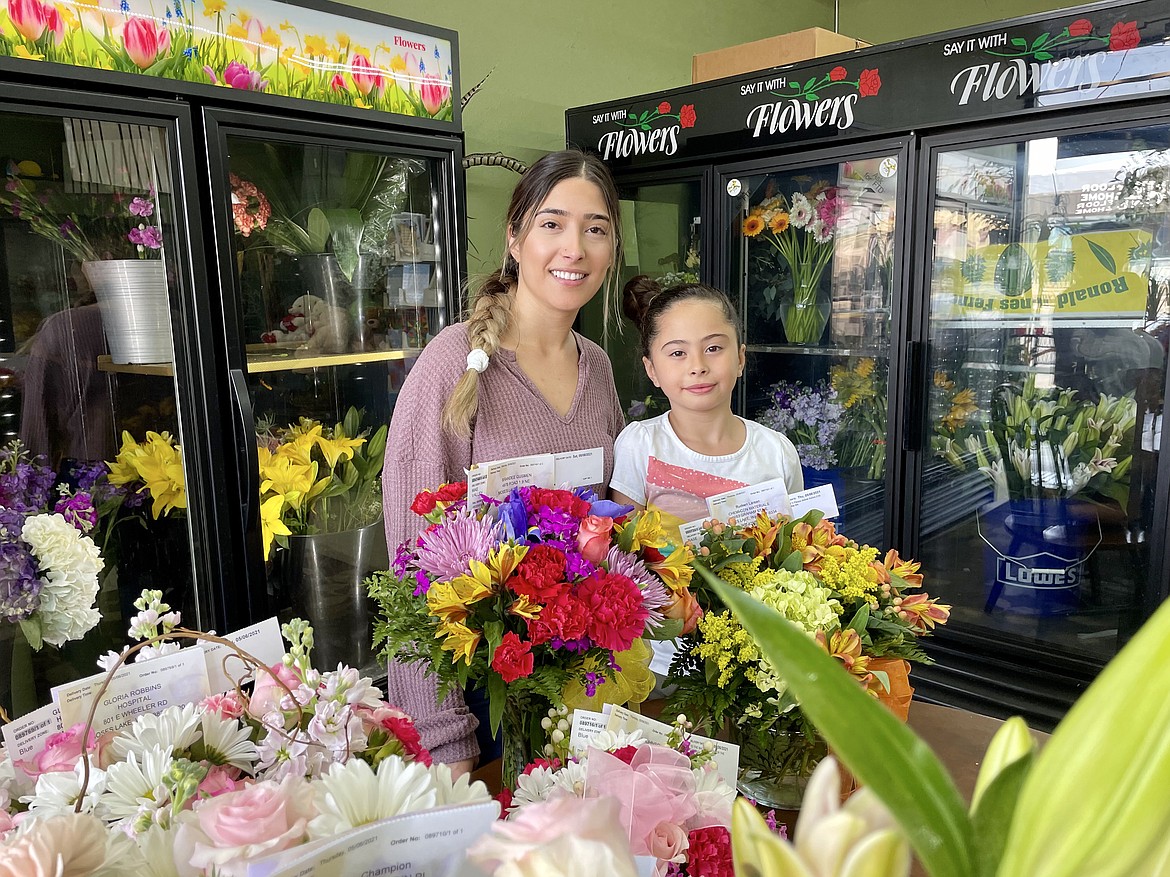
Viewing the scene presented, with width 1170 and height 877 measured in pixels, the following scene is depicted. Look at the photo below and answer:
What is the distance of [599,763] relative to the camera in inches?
24.8

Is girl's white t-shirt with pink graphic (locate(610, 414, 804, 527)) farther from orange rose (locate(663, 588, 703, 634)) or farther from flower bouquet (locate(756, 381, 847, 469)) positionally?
flower bouquet (locate(756, 381, 847, 469))

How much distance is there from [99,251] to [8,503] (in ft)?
1.99

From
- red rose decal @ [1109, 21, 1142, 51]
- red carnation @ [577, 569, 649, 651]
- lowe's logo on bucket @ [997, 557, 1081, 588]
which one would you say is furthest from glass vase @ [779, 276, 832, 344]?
red carnation @ [577, 569, 649, 651]

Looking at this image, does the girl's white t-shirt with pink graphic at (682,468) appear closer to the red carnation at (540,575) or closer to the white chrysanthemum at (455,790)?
the red carnation at (540,575)

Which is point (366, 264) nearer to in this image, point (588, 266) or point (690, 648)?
point (588, 266)

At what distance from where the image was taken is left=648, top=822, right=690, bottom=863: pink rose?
1.96 ft

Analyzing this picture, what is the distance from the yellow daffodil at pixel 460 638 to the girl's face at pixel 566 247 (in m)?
0.88

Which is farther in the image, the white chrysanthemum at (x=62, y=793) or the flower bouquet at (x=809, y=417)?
the flower bouquet at (x=809, y=417)

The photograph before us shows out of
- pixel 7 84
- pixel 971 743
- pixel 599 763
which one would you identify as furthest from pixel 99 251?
pixel 971 743

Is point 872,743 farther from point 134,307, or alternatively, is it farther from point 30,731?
point 134,307

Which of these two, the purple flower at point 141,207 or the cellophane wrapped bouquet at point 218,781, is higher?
the purple flower at point 141,207

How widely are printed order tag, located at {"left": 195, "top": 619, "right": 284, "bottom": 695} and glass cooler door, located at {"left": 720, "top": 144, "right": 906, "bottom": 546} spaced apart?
2.18m

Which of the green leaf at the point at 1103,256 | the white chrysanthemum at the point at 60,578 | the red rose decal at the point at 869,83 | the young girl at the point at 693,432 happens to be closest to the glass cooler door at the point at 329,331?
the white chrysanthemum at the point at 60,578

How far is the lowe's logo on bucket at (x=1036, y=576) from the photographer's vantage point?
2.56m
